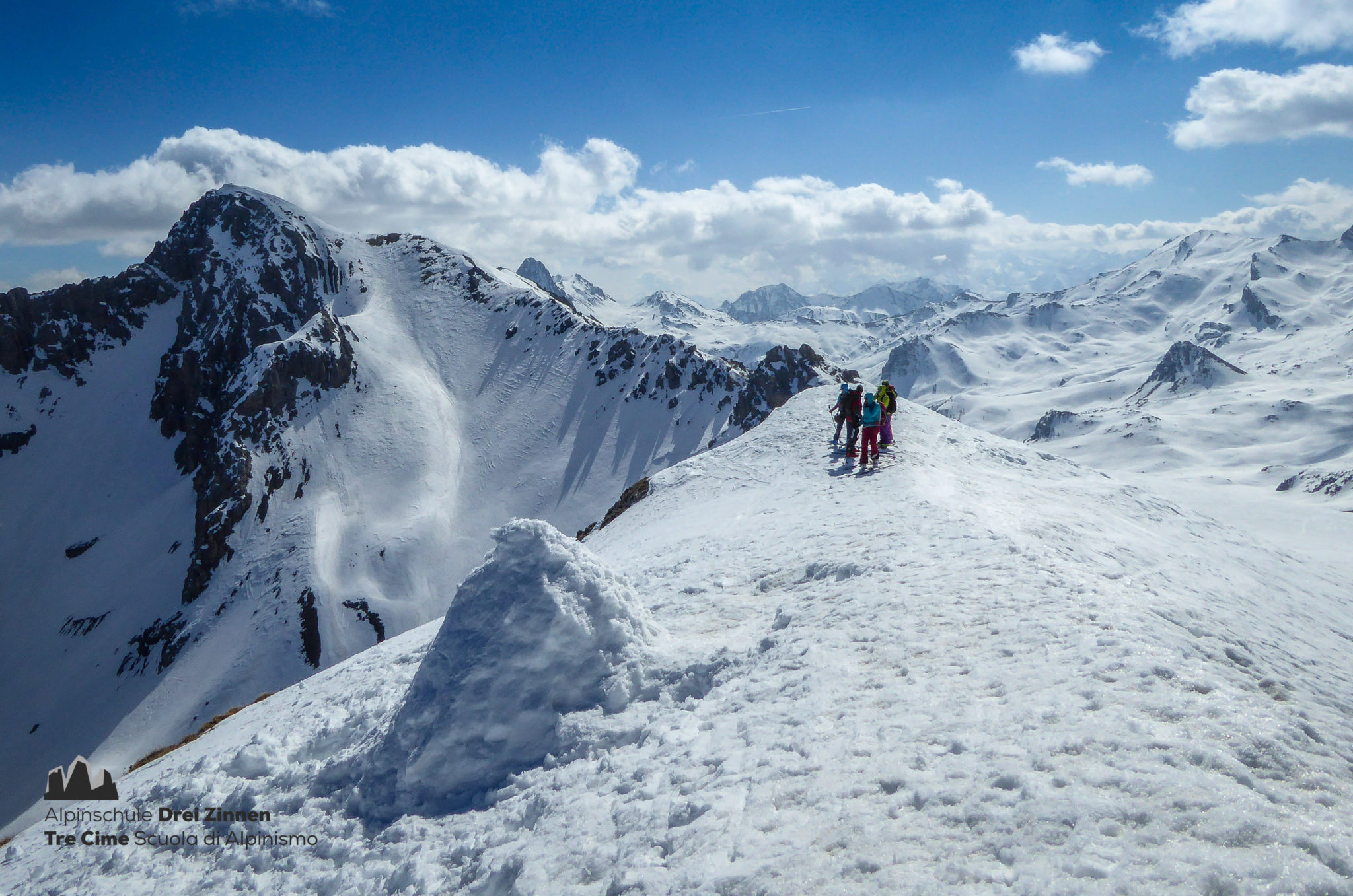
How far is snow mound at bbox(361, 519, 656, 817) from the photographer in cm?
855

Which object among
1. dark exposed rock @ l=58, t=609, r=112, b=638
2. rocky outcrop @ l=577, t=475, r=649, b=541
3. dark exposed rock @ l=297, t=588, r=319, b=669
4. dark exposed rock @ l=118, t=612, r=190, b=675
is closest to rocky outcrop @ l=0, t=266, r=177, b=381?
dark exposed rock @ l=58, t=609, r=112, b=638

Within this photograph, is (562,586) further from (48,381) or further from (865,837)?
(48,381)

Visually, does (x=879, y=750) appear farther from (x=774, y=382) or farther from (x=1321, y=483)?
(x=1321, y=483)

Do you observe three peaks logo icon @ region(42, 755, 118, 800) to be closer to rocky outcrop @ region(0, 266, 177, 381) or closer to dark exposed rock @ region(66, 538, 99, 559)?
dark exposed rock @ region(66, 538, 99, 559)

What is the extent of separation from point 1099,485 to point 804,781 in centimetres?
2017

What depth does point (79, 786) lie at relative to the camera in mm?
10719

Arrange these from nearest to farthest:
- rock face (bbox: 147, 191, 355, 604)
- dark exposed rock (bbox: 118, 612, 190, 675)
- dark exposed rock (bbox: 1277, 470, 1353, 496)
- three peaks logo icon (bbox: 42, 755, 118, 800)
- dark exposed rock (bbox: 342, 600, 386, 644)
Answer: three peaks logo icon (bbox: 42, 755, 118, 800) → dark exposed rock (bbox: 342, 600, 386, 644) → dark exposed rock (bbox: 118, 612, 190, 675) → rock face (bbox: 147, 191, 355, 604) → dark exposed rock (bbox: 1277, 470, 1353, 496)

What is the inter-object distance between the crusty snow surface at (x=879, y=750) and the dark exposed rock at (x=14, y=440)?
153 metres

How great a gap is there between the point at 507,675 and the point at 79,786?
28.1 ft

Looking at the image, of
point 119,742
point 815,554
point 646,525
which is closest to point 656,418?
point 119,742

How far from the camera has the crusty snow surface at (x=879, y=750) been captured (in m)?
5.37

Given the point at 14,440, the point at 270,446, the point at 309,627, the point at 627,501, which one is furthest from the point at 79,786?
the point at 14,440

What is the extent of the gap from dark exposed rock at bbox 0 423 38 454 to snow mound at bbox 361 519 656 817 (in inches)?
6349

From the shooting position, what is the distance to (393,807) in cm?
846
